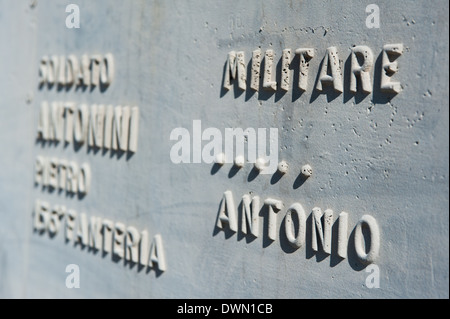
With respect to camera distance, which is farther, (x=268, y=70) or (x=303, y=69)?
(x=268, y=70)

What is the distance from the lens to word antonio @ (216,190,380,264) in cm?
227

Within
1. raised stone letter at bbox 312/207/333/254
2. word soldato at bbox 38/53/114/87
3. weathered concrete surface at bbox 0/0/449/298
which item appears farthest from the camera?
word soldato at bbox 38/53/114/87

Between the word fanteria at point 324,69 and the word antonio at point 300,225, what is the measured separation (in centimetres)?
48

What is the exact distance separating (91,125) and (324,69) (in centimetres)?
153

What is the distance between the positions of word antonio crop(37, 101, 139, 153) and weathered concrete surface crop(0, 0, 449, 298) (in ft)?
0.19

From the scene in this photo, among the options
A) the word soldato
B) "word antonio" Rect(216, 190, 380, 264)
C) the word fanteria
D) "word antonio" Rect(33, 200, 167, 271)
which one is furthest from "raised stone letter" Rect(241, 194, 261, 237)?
the word soldato

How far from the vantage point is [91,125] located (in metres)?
3.39

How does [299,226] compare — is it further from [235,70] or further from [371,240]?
[235,70]

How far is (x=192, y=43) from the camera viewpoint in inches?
114

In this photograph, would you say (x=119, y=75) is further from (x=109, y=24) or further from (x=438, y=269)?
(x=438, y=269)

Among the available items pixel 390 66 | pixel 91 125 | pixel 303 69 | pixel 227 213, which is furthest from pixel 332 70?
pixel 91 125

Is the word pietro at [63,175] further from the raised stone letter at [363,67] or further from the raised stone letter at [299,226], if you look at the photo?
the raised stone letter at [363,67]

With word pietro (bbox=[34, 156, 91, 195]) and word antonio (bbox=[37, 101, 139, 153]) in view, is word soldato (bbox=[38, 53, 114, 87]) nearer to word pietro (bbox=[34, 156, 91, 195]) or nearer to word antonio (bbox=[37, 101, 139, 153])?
word antonio (bbox=[37, 101, 139, 153])
